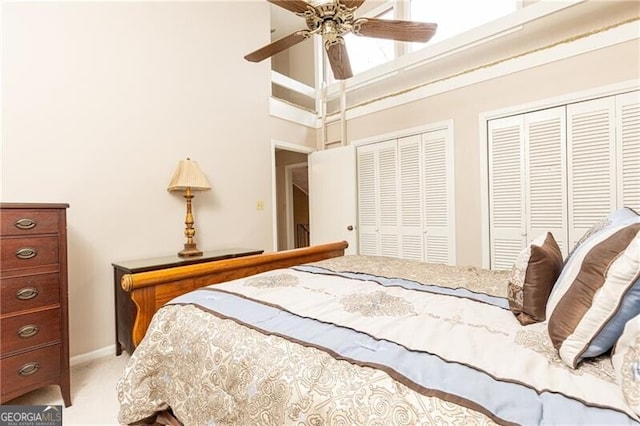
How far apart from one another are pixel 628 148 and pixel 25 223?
4.03 m

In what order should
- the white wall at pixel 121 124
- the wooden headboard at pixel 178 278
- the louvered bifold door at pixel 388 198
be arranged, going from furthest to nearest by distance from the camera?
the louvered bifold door at pixel 388 198 < the white wall at pixel 121 124 < the wooden headboard at pixel 178 278

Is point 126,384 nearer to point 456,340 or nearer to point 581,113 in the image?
point 456,340

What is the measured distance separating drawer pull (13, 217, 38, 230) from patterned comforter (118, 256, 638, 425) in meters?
0.99

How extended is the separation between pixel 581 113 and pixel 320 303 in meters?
2.78

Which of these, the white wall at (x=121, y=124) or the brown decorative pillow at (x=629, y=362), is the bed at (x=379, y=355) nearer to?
the brown decorative pillow at (x=629, y=362)

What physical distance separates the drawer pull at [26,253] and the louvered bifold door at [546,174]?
362 centimetres

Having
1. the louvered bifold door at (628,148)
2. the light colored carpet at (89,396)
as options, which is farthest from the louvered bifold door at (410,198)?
the light colored carpet at (89,396)

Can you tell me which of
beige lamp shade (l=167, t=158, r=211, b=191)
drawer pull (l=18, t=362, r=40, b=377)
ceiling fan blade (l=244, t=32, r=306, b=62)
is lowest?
drawer pull (l=18, t=362, r=40, b=377)

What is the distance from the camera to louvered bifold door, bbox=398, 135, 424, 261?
3.47m

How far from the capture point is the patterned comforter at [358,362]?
67 cm

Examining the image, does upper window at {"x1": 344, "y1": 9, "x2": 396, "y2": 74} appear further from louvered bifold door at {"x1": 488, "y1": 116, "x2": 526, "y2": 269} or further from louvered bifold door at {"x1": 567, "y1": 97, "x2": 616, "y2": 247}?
louvered bifold door at {"x1": 567, "y1": 97, "x2": 616, "y2": 247}

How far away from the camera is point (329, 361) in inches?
32.8

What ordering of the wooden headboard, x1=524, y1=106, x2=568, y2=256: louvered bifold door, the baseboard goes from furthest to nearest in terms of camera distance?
1. x1=524, y1=106, x2=568, y2=256: louvered bifold door
2. the baseboard
3. the wooden headboard

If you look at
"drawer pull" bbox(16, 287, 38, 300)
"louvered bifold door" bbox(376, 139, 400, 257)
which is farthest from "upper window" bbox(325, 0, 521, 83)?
"drawer pull" bbox(16, 287, 38, 300)
